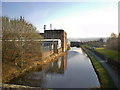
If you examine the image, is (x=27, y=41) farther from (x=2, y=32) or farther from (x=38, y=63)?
(x=38, y=63)

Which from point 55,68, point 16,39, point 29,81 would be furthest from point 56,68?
point 16,39

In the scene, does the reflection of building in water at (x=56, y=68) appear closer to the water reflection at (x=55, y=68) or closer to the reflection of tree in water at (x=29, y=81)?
the water reflection at (x=55, y=68)

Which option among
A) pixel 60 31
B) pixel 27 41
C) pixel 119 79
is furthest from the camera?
pixel 60 31

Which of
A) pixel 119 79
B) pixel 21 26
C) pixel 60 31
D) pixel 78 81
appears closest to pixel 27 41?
pixel 21 26

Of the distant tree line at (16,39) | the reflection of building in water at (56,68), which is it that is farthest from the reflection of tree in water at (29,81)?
the reflection of building in water at (56,68)

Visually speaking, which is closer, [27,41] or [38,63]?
[27,41]

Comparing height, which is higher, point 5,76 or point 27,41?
point 27,41

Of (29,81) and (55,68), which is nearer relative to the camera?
(29,81)

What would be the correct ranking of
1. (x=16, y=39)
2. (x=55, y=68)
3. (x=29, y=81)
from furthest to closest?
(x=55, y=68), (x=16, y=39), (x=29, y=81)

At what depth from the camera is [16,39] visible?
43.7ft

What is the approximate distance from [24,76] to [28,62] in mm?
3052

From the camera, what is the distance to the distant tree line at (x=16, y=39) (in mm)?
12734

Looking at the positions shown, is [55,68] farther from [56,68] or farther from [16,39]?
[16,39]

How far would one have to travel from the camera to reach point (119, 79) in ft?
30.8
